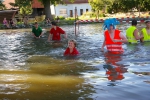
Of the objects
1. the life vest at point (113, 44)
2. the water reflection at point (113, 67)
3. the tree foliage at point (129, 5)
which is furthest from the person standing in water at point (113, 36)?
the tree foliage at point (129, 5)

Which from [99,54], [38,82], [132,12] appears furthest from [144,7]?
[38,82]

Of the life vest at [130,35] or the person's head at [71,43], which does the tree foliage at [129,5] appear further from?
the person's head at [71,43]

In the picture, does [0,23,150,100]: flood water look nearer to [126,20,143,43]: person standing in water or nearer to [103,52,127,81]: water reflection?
[103,52,127,81]: water reflection

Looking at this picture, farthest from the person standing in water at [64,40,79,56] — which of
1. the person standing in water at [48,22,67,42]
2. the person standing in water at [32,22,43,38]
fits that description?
the person standing in water at [32,22,43,38]

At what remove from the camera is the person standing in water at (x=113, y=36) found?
969 centimetres

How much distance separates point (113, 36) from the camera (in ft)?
33.2

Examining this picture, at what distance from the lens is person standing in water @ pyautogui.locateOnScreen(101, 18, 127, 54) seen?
31.8 feet

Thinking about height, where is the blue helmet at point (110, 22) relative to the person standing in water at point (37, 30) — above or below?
above

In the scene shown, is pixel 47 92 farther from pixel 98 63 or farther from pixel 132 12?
pixel 132 12

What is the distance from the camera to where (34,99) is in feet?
20.2

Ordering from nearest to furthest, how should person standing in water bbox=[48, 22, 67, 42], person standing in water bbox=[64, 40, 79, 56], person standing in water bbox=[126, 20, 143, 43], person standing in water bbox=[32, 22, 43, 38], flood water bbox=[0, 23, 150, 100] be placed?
flood water bbox=[0, 23, 150, 100] < person standing in water bbox=[64, 40, 79, 56] < person standing in water bbox=[126, 20, 143, 43] < person standing in water bbox=[48, 22, 67, 42] < person standing in water bbox=[32, 22, 43, 38]

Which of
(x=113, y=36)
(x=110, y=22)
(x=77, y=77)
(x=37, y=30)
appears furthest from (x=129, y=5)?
(x=77, y=77)

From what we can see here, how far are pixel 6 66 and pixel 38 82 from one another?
2912 mm

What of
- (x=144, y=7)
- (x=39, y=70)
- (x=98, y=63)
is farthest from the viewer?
(x=144, y=7)
